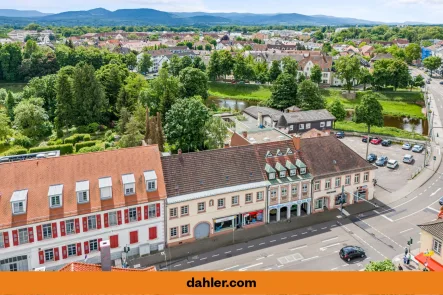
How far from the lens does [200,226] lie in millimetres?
39094

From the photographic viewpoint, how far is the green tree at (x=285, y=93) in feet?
295

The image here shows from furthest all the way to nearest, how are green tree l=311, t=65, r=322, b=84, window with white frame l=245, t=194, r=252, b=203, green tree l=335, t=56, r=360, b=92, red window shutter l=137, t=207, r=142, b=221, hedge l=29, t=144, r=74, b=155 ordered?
green tree l=311, t=65, r=322, b=84 → green tree l=335, t=56, r=360, b=92 → hedge l=29, t=144, r=74, b=155 → window with white frame l=245, t=194, r=252, b=203 → red window shutter l=137, t=207, r=142, b=221

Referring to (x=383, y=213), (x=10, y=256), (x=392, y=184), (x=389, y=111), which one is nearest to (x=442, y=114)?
(x=389, y=111)

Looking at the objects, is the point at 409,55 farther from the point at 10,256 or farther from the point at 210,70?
the point at 10,256

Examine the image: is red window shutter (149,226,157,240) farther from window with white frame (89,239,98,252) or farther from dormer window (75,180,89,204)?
dormer window (75,180,89,204)

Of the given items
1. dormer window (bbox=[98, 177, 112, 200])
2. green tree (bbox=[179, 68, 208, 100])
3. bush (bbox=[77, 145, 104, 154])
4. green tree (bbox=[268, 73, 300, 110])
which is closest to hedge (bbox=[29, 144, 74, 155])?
bush (bbox=[77, 145, 104, 154])

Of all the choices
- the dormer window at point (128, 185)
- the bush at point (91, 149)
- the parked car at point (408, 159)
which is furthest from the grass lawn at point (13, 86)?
the parked car at point (408, 159)

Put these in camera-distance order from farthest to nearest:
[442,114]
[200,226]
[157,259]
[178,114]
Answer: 1. [442,114]
2. [178,114]
3. [200,226]
4. [157,259]

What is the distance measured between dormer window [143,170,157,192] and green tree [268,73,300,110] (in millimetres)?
57734

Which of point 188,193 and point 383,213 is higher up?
point 188,193

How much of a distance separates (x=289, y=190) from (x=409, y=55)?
150 m

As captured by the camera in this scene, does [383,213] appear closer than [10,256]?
No

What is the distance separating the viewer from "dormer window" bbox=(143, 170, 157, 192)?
119ft

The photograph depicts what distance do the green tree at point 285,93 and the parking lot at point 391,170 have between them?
20.6 meters
